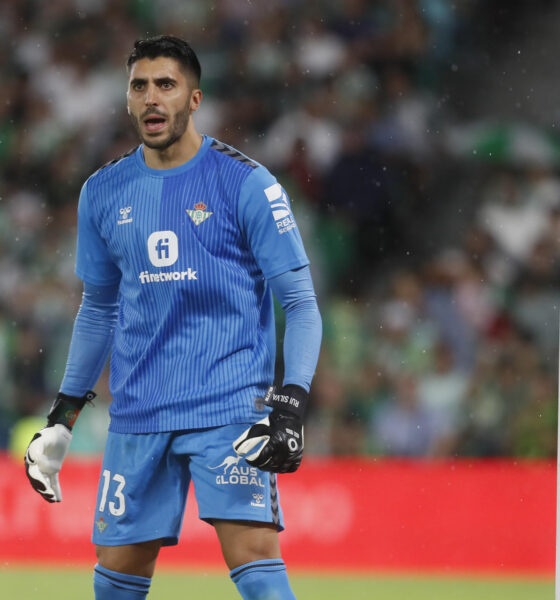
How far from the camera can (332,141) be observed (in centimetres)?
856

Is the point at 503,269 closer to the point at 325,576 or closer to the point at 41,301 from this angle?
the point at 325,576

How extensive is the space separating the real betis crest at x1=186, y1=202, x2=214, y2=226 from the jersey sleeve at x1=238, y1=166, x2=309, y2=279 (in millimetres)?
92

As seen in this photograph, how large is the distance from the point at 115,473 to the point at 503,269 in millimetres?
5236

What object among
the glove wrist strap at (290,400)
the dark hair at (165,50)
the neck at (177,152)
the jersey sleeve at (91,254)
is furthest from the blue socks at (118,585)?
the dark hair at (165,50)

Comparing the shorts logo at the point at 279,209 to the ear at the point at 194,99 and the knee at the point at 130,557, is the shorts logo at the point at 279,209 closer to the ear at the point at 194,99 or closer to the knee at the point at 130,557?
the ear at the point at 194,99

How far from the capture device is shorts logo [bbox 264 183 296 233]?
324cm

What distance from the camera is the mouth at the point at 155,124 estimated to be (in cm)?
332

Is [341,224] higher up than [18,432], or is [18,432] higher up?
[341,224]

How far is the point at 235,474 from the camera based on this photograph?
317 centimetres

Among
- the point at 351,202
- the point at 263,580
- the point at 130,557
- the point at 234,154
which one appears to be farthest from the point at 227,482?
the point at 351,202

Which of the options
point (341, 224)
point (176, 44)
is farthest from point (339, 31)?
point (176, 44)

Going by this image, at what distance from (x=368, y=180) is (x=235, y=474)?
546 centimetres

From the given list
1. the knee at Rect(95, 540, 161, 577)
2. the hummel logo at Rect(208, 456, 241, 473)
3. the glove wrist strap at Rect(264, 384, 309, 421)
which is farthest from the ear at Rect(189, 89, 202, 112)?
the knee at Rect(95, 540, 161, 577)

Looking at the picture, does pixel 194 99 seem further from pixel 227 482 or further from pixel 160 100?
pixel 227 482
